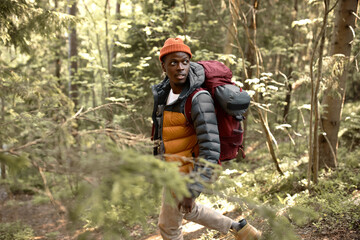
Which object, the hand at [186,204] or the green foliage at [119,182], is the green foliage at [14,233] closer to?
the hand at [186,204]

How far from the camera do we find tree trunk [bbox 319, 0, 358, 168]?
552cm

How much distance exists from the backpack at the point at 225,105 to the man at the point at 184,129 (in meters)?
0.09

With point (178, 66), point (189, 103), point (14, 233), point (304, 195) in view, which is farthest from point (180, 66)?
point (14, 233)

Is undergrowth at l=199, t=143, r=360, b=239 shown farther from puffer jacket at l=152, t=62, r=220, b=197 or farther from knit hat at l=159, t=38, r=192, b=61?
knit hat at l=159, t=38, r=192, b=61

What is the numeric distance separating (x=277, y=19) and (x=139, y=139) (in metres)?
12.4

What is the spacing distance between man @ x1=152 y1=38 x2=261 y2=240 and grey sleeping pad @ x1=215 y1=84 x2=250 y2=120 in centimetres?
11

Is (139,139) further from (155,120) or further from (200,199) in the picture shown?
(200,199)

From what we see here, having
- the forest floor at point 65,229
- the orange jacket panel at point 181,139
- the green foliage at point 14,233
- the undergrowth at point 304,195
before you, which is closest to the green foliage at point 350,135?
the undergrowth at point 304,195

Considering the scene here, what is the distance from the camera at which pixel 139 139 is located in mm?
1953

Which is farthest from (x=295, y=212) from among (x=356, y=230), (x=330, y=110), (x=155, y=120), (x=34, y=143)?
(x=330, y=110)

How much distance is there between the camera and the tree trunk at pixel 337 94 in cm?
552

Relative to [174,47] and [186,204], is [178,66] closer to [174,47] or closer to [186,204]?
[174,47]

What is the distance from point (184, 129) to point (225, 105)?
535mm

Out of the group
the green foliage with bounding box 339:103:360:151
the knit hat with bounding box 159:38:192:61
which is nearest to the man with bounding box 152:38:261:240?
the knit hat with bounding box 159:38:192:61
